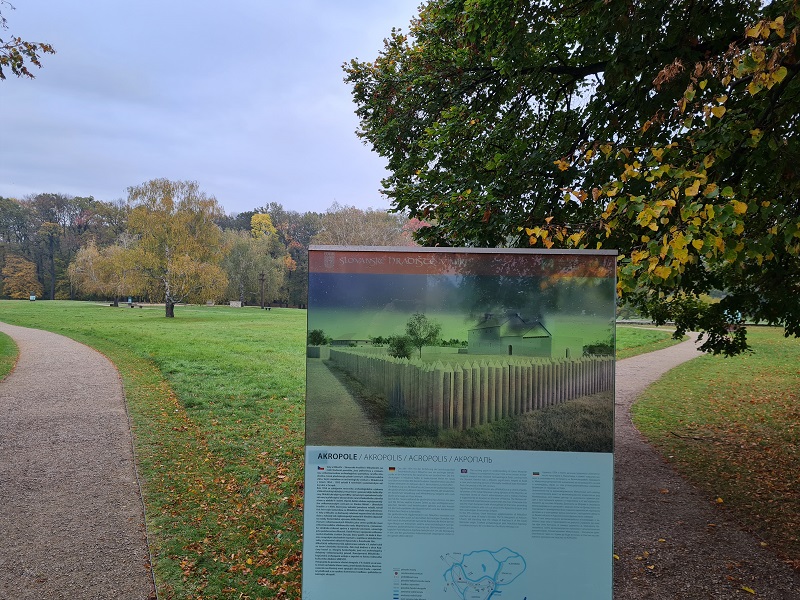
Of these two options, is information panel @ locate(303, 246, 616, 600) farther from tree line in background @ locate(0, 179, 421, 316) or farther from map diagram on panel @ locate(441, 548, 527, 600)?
tree line in background @ locate(0, 179, 421, 316)

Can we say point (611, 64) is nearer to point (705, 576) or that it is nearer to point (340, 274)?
point (340, 274)

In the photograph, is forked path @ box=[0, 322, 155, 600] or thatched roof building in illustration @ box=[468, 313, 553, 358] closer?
thatched roof building in illustration @ box=[468, 313, 553, 358]

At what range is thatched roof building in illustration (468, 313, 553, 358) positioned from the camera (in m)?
2.94

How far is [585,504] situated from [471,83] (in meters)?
6.20

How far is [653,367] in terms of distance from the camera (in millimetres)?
19703

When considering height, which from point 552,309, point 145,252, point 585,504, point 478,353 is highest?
point 145,252

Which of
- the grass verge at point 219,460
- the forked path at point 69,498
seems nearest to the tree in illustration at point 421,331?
the grass verge at point 219,460

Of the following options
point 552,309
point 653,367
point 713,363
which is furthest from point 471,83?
point 713,363

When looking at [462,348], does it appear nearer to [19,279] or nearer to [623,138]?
[623,138]

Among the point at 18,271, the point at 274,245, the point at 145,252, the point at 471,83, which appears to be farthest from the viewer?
the point at 274,245

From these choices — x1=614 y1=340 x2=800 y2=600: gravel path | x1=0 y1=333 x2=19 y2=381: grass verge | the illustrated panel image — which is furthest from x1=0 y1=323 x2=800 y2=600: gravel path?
x1=0 y1=333 x2=19 y2=381: grass verge

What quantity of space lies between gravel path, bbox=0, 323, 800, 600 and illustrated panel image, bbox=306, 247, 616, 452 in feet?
8.43

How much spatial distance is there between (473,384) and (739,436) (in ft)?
31.0

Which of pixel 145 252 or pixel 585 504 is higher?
pixel 145 252
